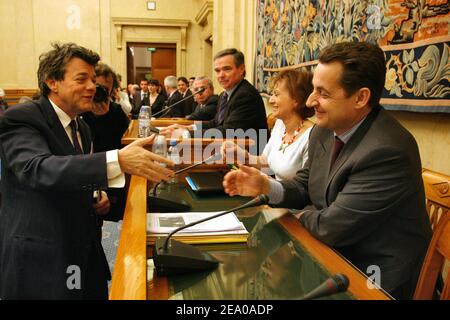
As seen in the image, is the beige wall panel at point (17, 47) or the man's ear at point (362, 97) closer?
the man's ear at point (362, 97)

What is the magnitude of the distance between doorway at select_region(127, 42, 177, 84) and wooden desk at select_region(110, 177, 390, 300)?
35.2ft

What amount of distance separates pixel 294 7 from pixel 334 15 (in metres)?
0.95

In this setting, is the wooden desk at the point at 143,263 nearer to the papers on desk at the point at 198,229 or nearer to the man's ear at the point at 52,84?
the papers on desk at the point at 198,229

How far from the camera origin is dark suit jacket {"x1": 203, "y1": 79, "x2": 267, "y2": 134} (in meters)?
3.41

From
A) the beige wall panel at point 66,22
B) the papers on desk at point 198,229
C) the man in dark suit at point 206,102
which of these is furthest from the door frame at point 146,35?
the papers on desk at point 198,229

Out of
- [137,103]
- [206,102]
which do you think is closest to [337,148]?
[206,102]

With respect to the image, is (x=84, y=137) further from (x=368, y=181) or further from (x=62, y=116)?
(x=368, y=181)

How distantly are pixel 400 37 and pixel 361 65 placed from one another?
2.97ft

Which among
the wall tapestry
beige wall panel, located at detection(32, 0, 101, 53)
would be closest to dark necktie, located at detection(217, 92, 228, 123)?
the wall tapestry

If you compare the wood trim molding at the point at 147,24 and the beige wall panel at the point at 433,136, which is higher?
the wood trim molding at the point at 147,24

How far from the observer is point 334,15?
2984 millimetres

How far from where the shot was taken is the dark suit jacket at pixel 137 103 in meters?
8.36

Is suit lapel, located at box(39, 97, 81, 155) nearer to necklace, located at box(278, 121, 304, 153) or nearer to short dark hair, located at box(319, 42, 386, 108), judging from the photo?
short dark hair, located at box(319, 42, 386, 108)
